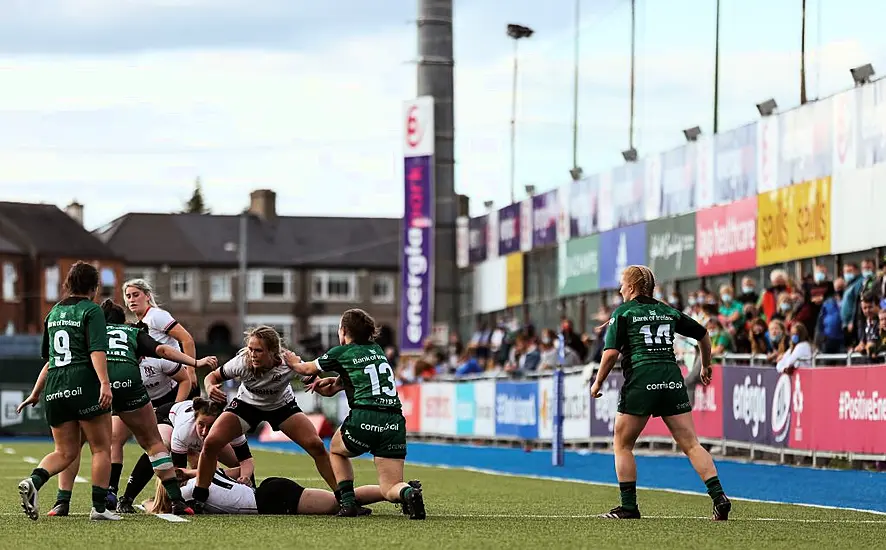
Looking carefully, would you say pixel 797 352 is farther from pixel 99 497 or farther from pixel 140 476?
pixel 99 497

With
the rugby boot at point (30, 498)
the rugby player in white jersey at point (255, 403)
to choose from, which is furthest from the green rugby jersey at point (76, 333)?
the rugby player in white jersey at point (255, 403)

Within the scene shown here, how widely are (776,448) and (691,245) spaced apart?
11.7 meters

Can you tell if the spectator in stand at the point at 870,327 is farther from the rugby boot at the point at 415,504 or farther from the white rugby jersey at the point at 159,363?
the white rugby jersey at the point at 159,363

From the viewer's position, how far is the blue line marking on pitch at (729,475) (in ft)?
53.5

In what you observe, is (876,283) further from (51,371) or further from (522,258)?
(522,258)

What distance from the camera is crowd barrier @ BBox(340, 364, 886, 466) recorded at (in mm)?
19156

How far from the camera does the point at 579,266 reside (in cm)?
3944

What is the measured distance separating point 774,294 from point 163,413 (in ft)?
40.5

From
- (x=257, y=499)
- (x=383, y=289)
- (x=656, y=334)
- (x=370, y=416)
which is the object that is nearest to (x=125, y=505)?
(x=257, y=499)

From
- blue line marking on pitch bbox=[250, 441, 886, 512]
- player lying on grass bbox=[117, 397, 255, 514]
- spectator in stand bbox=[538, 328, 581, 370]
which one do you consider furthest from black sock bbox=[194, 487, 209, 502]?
spectator in stand bbox=[538, 328, 581, 370]

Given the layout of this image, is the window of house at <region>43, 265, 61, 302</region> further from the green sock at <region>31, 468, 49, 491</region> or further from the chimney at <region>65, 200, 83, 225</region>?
the green sock at <region>31, 468, 49, 491</region>

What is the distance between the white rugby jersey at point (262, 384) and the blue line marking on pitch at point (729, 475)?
465 cm

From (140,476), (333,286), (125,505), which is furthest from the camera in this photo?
(333,286)

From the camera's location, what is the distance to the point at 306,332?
108625mm
